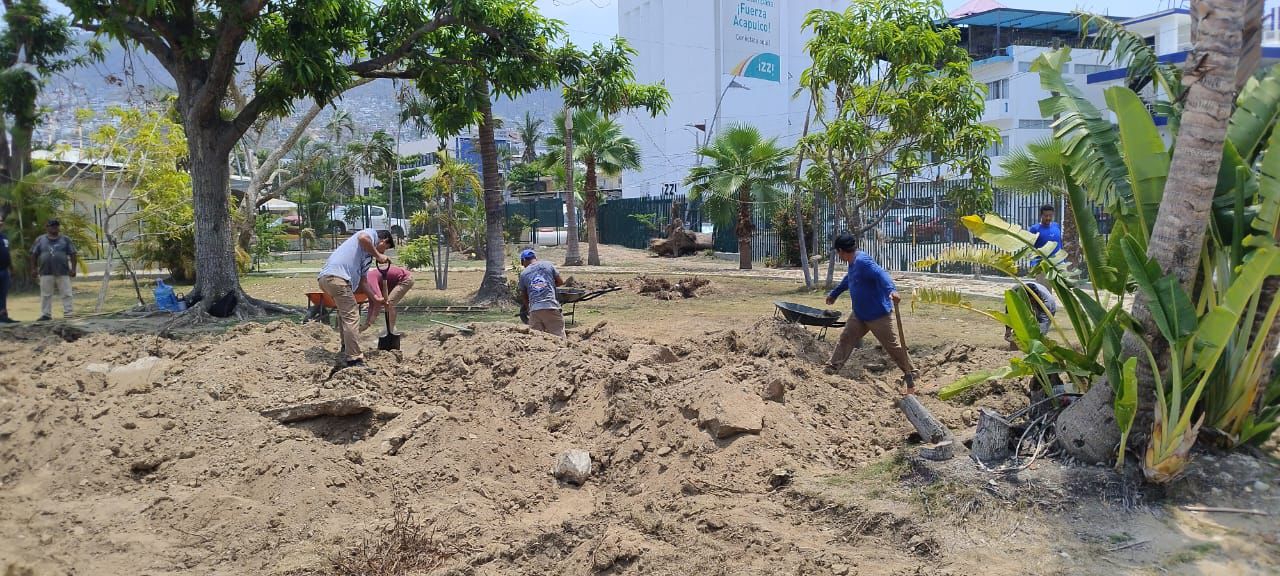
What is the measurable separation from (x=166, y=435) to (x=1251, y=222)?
300 inches

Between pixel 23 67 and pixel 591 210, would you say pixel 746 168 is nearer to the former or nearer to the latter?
pixel 591 210

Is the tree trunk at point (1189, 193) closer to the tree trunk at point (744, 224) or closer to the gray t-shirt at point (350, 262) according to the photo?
the gray t-shirt at point (350, 262)

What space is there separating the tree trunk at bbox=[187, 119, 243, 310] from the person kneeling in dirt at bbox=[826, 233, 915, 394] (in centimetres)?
925

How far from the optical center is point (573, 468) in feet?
22.2

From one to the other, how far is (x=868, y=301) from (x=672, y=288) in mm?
9817

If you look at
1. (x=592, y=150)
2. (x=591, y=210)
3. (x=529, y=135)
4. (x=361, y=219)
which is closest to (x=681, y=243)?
(x=591, y=210)

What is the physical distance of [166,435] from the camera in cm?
736

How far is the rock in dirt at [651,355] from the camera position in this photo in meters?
8.54

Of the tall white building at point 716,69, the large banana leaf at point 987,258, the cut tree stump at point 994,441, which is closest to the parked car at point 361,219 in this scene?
the tall white building at point 716,69

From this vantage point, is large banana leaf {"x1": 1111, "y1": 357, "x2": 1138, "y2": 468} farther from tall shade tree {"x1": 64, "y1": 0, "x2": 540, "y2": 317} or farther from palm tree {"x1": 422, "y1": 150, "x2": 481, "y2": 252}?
palm tree {"x1": 422, "y1": 150, "x2": 481, "y2": 252}

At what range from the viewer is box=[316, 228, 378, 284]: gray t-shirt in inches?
364

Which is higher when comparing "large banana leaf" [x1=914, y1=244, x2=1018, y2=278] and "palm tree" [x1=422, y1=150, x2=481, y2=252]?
"palm tree" [x1=422, y1=150, x2=481, y2=252]

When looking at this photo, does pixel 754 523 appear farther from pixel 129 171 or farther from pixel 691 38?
pixel 691 38

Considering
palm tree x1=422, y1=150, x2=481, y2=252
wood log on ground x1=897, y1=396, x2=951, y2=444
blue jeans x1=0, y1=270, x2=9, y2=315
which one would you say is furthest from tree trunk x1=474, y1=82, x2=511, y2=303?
wood log on ground x1=897, y1=396, x2=951, y2=444
